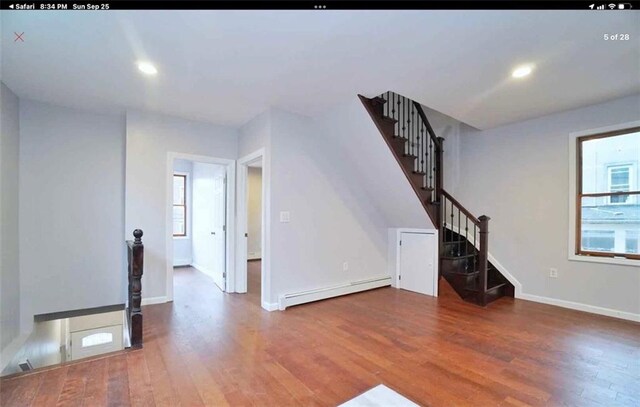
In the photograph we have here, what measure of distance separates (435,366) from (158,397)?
6.34 ft

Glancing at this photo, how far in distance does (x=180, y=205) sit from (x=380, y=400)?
6.07 metres

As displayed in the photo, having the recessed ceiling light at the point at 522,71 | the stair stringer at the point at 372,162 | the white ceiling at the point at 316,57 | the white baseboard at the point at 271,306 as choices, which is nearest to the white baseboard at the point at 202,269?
the white baseboard at the point at 271,306

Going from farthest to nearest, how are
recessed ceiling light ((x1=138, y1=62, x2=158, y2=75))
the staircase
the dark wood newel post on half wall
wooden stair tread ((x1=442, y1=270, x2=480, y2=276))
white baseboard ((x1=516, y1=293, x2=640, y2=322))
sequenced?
wooden stair tread ((x1=442, y1=270, x2=480, y2=276)) → the staircase → white baseboard ((x1=516, y1=293, x2=640, y2=322)) → the dark wood newel post on half wall → recessed ceiling light ((x1=138, y1=62, x2=158, y2=75))

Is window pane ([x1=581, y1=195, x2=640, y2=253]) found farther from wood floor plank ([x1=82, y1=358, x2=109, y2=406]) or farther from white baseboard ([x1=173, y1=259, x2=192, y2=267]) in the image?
white baseboard ([x1=173, y1=259, x2=192, y2=267])

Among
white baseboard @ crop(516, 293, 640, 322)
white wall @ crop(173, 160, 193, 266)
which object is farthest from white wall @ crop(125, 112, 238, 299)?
white baseboard @ crop(516, 293, 640, 322)

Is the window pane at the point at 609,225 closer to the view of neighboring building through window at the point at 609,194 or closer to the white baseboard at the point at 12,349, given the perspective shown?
the view of neighboring building through window at the point at 609,194

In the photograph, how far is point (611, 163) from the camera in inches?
130

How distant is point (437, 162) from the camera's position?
4410mm

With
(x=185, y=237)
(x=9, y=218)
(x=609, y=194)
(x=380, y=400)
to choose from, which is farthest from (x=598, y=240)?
(x=185, y=237)

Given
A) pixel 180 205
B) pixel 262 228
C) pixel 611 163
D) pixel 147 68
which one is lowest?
pixel 262 228

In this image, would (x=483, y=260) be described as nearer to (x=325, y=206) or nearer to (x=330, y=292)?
(x=330, y=292)

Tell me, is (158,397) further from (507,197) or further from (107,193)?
Result: (507,197)

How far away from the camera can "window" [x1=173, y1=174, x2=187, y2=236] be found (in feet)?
21.2

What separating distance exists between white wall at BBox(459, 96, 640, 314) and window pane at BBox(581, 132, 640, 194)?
0.19 metres
